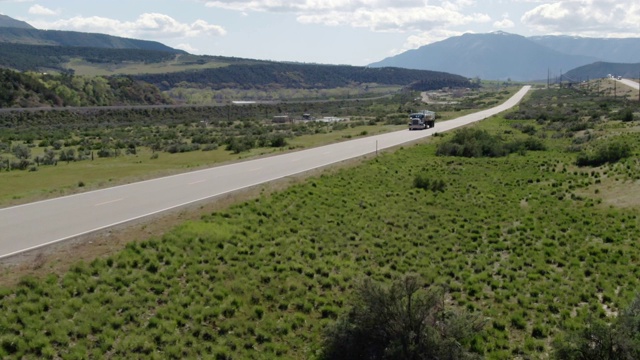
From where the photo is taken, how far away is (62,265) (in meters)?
12.9

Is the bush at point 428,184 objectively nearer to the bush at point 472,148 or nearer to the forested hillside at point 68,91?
the bush at point 472,148

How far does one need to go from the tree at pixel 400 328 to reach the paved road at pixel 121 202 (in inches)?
313

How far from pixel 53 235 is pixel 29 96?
89.9 meters

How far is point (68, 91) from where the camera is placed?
103375 millimetres

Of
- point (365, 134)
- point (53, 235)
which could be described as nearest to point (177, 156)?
point (365, 134)

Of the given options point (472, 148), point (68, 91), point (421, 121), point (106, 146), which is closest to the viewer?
point (472, 148)

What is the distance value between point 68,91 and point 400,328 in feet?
347

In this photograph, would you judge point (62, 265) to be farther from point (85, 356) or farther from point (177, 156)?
point (177, 156)

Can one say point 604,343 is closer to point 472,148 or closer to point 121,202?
point 121,202

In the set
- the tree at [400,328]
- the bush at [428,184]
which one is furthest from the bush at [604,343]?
the bush at [428,184]

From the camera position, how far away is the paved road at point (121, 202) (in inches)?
593

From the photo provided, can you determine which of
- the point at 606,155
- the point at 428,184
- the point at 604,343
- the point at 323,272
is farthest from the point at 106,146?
the point at 604,343

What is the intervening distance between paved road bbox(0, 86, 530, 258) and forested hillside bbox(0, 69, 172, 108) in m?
74.9

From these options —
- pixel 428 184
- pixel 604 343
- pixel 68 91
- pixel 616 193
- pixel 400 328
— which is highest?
pixel 68 91
